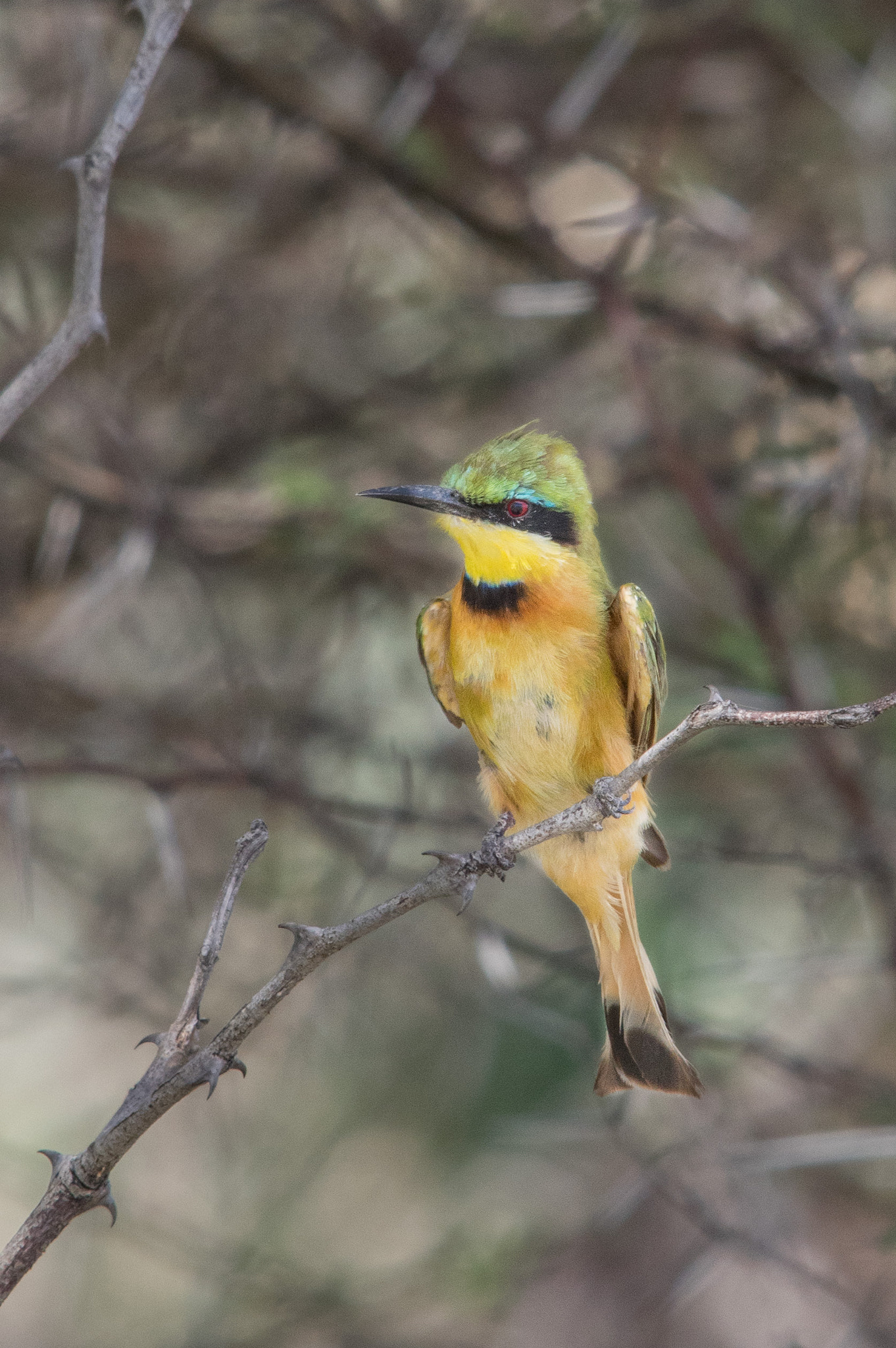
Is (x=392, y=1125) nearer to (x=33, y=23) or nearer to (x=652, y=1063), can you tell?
(x=652, y=1063)

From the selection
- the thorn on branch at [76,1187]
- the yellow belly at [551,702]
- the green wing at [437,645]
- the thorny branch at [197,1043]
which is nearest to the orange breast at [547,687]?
the yellow belly at [551,702]

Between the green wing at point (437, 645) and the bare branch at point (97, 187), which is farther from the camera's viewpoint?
the green wing at point (437, 645)

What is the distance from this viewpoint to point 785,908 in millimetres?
5000

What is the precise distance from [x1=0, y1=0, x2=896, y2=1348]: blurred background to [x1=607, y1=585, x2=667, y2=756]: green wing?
0.67 m

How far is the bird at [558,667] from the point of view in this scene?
2781 millimetres

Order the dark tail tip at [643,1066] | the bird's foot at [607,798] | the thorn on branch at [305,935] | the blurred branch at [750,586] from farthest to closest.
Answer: the blurred branch at [750,586], the dark tail tip at [643,1066], the bird's foot at [607,798], the thorn on branch at [305,935]

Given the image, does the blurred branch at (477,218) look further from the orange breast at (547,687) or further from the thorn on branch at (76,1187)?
the thorn on branch at (76,1187)

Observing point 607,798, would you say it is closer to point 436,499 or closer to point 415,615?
point 436,499

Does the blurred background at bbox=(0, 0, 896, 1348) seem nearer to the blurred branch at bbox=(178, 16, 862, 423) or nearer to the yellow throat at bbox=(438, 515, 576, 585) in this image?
the blurred branch at bbox=(178, 16, 862, 423)

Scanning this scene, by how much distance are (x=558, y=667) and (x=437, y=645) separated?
363 millimetres

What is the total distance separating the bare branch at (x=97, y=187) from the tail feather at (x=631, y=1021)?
154 centimetres

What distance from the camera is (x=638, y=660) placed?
2.75 meters

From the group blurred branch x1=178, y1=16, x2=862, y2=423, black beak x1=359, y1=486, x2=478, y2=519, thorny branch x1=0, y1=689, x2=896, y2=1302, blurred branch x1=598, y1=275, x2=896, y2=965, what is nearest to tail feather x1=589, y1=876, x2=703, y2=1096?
blurred branch x1=598, y1=275, x2=896, y2=965

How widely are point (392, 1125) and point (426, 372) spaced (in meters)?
2.90
